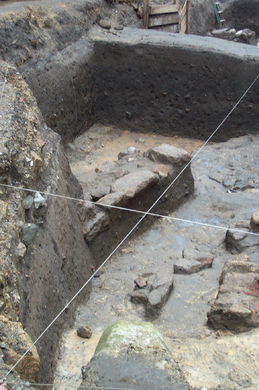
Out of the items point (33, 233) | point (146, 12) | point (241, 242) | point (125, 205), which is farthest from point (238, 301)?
point (146, 12)

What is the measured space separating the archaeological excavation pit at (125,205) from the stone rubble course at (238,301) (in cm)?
1

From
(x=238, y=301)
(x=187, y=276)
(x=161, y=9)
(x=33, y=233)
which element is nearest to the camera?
(x=33, y=233)

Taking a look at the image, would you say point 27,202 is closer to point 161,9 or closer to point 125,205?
point 125,205

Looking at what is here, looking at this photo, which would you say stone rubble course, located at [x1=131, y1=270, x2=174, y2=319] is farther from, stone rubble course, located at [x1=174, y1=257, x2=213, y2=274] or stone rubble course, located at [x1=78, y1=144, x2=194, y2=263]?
stone rubble course, located at [x1=78, y1=144, x2=194, y2=263]

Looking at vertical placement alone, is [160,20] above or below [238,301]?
above

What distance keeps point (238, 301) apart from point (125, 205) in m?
1.77

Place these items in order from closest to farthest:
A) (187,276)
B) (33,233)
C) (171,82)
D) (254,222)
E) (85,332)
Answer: (33,233)
(85,332)
(187,276)
(254,222)
(171,82)

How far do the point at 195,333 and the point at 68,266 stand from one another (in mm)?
981

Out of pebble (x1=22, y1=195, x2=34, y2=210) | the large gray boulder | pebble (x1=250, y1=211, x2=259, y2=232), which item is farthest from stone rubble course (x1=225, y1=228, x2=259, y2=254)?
the large gray boulder

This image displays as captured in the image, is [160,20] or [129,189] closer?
[129,189]

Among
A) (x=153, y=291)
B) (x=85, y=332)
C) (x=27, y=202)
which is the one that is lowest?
(x=153, y=291)

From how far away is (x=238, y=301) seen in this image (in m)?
4.17

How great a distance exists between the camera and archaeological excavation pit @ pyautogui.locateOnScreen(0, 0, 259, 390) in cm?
344

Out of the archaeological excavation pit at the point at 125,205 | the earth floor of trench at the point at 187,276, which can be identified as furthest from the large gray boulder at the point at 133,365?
the earth floor of trench at the point at 187,276
